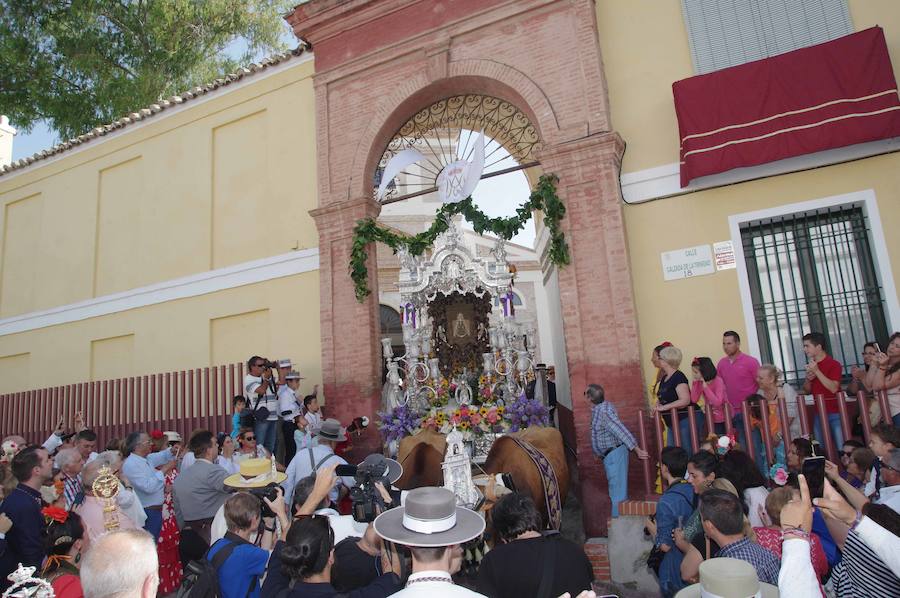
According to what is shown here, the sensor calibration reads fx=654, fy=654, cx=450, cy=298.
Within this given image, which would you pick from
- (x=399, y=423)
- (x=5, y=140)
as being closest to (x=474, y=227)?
(x=399, y=423)

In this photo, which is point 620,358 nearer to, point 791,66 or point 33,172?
point 791,66

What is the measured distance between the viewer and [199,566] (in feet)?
10.8

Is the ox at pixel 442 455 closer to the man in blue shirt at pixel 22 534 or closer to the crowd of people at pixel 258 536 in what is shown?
the crowd of people at pixel 258 536

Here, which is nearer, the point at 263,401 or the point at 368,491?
the point at 368,491

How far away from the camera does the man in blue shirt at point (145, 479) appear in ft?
20.8

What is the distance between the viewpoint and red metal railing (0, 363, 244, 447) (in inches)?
452

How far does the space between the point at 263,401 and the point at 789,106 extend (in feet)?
27.3

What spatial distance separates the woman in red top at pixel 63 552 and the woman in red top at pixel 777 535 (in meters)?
3.71

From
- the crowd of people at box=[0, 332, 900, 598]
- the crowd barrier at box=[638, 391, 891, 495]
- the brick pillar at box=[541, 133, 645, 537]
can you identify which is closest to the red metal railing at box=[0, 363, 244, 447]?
the crowd of people at box=[0, 332, 900, 598]

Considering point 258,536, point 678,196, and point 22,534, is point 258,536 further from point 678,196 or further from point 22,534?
point 678,196

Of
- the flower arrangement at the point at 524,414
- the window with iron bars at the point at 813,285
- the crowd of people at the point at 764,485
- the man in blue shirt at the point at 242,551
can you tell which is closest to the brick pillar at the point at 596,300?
the flower arrangement at the point at 524,414

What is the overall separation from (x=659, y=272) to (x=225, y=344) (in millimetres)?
7990

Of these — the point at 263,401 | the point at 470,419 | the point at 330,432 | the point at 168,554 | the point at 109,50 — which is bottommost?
the point at 168,554

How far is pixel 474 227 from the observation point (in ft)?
33.6
